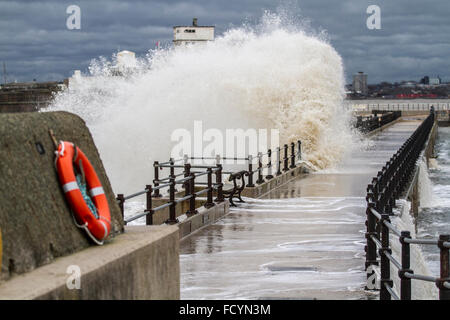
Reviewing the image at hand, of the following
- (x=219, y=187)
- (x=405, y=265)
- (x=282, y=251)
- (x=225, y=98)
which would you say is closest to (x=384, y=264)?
(x=405, y=265)

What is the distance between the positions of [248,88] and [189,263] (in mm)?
21202

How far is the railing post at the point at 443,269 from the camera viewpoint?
225 inches

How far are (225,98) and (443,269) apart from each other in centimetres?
2552

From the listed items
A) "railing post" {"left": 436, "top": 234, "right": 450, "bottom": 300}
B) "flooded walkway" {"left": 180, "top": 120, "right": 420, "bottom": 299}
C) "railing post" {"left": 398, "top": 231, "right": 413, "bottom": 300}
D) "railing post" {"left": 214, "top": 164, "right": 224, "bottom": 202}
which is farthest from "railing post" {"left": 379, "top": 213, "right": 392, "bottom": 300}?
"railing post" {"left": 214, "top": 164, "right": 224, "bottom": 202}

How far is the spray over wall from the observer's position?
29891 mm

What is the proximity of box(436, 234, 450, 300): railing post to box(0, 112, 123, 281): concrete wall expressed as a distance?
8.48ft

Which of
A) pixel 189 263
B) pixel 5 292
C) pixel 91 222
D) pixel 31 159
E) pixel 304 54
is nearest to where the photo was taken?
pixel 5 292

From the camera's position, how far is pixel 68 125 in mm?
5445

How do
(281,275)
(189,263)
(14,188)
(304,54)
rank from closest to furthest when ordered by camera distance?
1. (14,188)
2. (281,275)
3. (189,263)
4. (304,54)

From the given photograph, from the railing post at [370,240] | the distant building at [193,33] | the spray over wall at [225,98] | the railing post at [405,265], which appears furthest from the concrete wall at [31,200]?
the distant building at [193,33]

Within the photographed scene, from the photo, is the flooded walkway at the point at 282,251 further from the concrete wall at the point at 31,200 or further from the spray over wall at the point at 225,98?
the spray over wall at the point at 225,98

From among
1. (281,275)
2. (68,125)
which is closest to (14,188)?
(68,125)

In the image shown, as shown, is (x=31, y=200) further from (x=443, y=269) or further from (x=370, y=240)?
(x=370, y=240)
